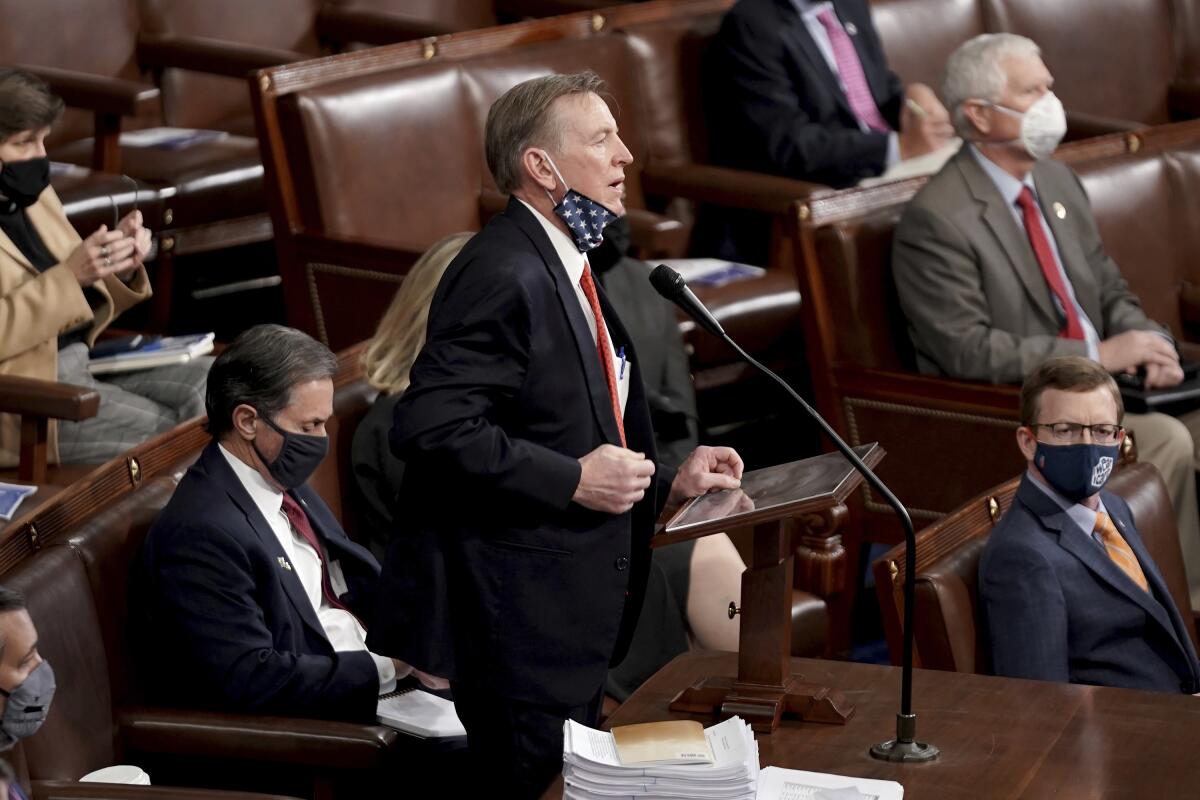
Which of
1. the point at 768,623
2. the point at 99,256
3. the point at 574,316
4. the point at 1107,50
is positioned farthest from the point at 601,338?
the point at 1107,50

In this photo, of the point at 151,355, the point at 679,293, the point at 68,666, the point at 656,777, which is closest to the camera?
the point at 656,777

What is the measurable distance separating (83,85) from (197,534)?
2.37m

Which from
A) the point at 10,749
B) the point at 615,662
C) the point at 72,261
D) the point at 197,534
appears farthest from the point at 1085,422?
the point at 72,261

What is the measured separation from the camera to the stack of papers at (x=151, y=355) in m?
3.90

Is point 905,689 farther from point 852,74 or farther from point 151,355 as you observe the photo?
point 852,74

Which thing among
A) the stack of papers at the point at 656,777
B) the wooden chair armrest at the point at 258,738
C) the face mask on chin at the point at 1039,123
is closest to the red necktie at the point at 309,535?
the wooden chair armrest at the point at 258,738

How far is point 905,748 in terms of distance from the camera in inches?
87.5

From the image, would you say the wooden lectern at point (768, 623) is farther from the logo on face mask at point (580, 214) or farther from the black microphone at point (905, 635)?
the logo on face mask at point (580, 214)

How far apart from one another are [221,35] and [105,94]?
88 centimetres

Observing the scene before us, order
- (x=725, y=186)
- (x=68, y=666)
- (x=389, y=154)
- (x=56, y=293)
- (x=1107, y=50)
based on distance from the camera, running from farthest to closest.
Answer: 1. (x=1107, y=50)
2. (x=725, y=186)
3. (x=389, y=154)
4. (x=56, y=293)
5. (x=68, y=666)

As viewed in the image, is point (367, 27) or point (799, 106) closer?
point (799, 106)

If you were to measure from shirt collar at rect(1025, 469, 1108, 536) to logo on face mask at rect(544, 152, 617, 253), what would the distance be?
0.91m

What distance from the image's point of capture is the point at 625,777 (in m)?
2.11

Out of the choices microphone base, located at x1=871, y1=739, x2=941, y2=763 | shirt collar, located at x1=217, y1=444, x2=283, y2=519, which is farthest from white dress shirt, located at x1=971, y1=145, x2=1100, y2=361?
microphone base, located at x1=871, y1=739, x2=941, y2=763
